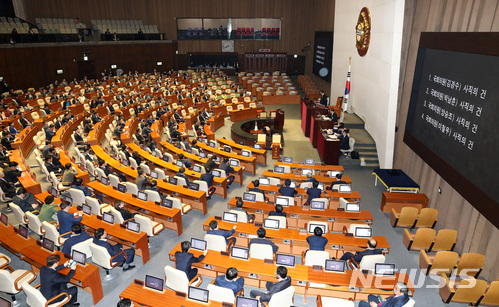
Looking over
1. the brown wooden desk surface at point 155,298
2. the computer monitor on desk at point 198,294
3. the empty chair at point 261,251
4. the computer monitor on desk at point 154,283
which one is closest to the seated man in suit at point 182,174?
the empty chair at point 261,251

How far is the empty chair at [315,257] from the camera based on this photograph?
307 inches

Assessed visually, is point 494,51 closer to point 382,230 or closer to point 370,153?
point 382,230

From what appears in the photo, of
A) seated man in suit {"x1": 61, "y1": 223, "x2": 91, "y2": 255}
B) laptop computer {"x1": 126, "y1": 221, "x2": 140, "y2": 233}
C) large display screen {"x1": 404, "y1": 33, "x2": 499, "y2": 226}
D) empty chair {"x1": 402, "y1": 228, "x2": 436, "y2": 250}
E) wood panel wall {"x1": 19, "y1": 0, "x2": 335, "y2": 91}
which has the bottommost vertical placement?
empty chair {"x1": 402, "y1": 228, "x2": 436, "y2": 250}

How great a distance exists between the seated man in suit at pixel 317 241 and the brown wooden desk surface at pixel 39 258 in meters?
5.10

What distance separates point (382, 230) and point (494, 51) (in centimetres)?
604

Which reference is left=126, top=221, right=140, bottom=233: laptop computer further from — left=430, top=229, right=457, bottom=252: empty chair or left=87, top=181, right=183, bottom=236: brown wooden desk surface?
left=430, top=229, right=457, bottom=252: empty chair

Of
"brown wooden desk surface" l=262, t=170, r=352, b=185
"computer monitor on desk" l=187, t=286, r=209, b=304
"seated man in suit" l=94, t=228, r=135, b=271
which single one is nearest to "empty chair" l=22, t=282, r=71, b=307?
"seated man in suit" l=94, t=228, r=135, b=271

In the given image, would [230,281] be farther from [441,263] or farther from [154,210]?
[441,263]

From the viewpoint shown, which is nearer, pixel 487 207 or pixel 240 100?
pixel 487 207

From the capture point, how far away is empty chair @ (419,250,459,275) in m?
8.30

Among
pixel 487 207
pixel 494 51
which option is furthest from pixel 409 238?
pixel 494 51

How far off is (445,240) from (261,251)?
5.47 meters

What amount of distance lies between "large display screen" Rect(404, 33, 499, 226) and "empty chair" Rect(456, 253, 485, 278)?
3.49 ft

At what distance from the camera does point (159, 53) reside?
38719 mm
